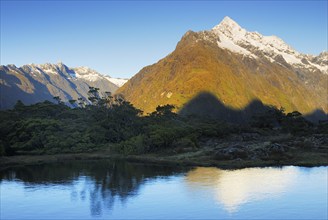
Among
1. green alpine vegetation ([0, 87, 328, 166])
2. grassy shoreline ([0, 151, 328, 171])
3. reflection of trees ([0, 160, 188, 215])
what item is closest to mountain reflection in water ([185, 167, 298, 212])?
grassy shoreline ([0, 151, 328, 171])

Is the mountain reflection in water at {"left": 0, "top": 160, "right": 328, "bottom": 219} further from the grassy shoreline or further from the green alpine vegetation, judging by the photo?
the green alpine vegetation

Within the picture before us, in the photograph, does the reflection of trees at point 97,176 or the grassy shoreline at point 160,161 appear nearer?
the reflection of trees at point 97,176

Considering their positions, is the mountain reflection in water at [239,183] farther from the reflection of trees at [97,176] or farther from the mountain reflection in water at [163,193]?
the reflection of trees at [97,176]

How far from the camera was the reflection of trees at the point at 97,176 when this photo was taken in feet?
246

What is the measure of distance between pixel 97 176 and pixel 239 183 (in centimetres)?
3466

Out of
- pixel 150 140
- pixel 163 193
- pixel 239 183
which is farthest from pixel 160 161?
pixel 163 193

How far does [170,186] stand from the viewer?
268 feet

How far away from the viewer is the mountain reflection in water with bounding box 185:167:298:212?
232 ft

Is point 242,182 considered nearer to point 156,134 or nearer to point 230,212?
point 230,212

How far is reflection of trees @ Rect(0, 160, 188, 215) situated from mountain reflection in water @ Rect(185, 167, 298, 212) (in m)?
10.9

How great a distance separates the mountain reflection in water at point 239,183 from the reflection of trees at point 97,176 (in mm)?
10888

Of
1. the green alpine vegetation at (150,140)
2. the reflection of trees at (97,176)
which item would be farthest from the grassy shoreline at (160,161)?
the reflection of trees at (97,176)

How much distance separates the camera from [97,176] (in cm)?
9544

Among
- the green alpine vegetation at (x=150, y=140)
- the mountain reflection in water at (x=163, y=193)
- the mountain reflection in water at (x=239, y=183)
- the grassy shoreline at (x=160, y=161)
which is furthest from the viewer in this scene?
the green alpine vegetation at (x=150, y=140)
